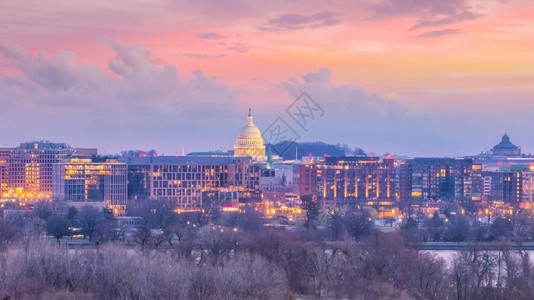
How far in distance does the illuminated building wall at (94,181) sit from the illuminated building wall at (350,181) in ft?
45.2

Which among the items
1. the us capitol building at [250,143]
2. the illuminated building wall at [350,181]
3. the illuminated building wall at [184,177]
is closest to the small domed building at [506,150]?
the us capitol building at [250,143]

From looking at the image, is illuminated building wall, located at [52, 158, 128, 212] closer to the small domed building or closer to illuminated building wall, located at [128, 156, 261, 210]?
illuminated building wall, located at [128, 156, 261, 210]

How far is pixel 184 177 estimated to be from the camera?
8200 cm

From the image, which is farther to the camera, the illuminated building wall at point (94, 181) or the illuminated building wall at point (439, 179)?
the illuminated building wall at point (439, 179)

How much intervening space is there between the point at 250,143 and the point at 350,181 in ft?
109

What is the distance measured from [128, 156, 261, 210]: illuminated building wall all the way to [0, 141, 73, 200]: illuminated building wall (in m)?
10.2

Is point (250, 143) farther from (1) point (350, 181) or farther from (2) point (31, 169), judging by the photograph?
(1) point (350, 181)

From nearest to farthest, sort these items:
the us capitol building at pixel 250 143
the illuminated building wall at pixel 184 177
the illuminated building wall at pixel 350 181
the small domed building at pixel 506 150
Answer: the illuminated building wall at pixel 184 177
the illuminated building wall at pixel 350 181
the us capitol building at pixel 250 143
the small domed building at pixel 506 150

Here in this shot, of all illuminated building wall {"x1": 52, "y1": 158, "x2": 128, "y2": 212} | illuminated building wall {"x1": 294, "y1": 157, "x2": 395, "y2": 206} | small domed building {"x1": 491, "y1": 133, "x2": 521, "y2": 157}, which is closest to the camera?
illuminated building wall {"x1": 52, "y1": 158, "x2": 128, "y2": 212}

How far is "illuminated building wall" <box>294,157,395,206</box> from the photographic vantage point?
82.7 m

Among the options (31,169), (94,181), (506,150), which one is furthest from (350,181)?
(506,150)

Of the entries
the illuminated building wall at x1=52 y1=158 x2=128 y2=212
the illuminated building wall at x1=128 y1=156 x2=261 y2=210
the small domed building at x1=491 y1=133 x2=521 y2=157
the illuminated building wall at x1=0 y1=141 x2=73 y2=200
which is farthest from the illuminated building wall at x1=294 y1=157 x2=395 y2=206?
the small domed building at x1=491 y1=133 x2=521 y2=157

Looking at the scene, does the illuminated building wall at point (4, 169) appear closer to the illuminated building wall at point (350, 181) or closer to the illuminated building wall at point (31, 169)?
the illuminated building wall at point (31, 169)

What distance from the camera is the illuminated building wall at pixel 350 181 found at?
82688mm
